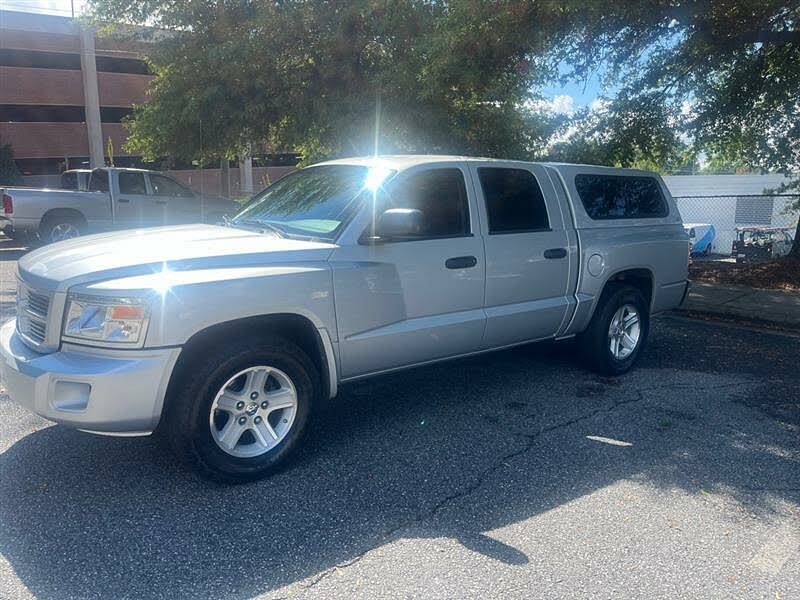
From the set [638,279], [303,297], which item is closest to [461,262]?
[303,297]

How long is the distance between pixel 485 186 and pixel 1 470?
3.65m

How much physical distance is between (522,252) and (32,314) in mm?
3303

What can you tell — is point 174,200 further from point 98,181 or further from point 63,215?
point 63,215

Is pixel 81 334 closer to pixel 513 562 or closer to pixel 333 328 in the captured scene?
pixel 333 328

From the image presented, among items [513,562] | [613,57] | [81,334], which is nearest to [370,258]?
[81,334]

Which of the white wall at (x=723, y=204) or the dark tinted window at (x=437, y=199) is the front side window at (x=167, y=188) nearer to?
the dark tinted window at (x=437, y=199)

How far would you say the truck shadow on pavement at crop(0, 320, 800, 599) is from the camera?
10.5 feet

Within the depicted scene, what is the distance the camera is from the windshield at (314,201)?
14.9 ft

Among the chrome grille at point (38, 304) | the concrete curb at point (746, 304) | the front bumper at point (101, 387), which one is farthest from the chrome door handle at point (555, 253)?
the concrete curb at point (746, 304)

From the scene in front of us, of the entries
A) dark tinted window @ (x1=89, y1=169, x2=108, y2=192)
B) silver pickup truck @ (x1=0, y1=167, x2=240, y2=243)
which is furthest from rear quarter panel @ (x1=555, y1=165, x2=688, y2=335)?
dark tinted window @ (x1=89, y1=169, x2=108, y2=192)

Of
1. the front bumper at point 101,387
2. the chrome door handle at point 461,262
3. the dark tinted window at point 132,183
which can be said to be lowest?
the front bumper at point 101,387

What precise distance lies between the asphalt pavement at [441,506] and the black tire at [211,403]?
0.46ft

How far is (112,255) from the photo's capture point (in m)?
3.87

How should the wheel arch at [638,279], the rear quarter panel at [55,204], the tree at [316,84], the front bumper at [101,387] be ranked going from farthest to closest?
the rear quarter panel at [55,204] → the tree at [316,84] → the wheel arch at [638,279] → the front bumper at [101,387]
